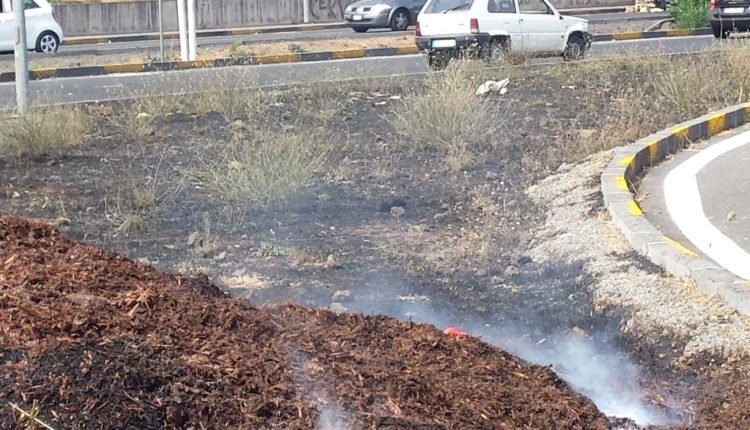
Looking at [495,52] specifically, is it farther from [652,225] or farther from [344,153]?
[652,225]

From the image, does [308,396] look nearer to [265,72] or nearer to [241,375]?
[241,375]

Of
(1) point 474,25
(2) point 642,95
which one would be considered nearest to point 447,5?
(1) point 474,25

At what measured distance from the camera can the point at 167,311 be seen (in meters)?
4.23

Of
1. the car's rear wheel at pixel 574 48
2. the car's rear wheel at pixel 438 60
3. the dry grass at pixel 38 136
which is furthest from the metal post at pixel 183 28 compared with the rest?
the dry grass at pixel 38 136

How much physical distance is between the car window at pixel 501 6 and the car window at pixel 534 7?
27 cm

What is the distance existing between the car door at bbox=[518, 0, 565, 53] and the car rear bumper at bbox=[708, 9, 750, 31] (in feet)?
16.5

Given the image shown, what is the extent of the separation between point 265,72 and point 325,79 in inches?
103

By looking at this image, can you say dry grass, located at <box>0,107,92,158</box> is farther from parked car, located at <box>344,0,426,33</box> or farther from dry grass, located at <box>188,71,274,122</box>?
parked car, located at <box>344,0,426,33</box>

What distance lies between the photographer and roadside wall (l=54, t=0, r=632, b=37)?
3331 centimetres

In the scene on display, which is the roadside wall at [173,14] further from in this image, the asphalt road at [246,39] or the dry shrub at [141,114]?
the dry shrub at [141,114]

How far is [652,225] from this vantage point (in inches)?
278

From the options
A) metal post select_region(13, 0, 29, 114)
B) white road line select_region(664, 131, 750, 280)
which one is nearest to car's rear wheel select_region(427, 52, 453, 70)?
metal post select_region(13, 0, 29, 114)

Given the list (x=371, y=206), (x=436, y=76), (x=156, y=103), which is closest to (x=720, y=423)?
(x=371, y=206)

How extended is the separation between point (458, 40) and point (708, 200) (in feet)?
37.2
